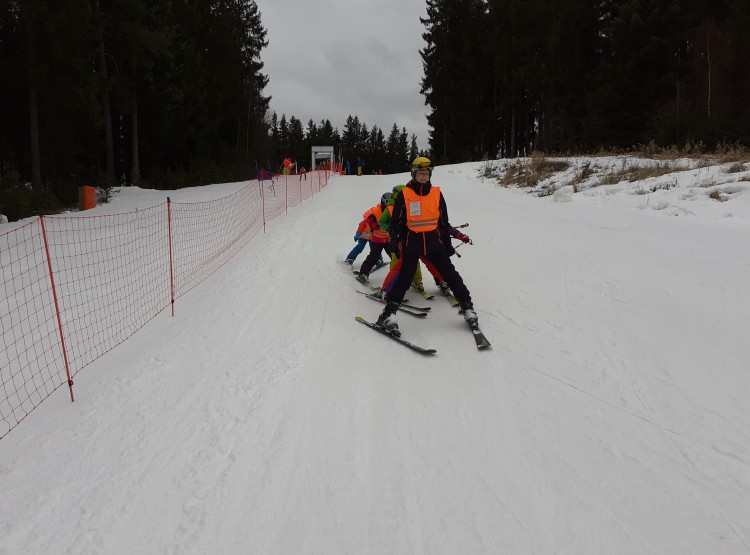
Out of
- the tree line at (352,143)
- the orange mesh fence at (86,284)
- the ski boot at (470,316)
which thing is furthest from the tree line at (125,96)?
the tree line at (352,143)

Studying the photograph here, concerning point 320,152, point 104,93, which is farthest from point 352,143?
point 104,93

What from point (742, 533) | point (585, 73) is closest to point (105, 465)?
point (742, 533)

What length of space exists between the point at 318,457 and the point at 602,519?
1.69 meters

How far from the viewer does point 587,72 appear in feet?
91.6

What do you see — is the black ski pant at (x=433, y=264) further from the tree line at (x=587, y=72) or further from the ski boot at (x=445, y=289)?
the tree line at (x=587, y=72)

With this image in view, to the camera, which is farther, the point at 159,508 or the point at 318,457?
the point at 318,457

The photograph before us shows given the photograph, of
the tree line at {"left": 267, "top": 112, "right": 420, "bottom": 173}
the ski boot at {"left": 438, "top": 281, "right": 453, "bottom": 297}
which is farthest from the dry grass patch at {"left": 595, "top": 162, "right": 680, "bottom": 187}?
the tree line at {"left": 267, "top": 112, "right": 420, "bottom": 173}

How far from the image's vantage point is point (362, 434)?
3.08m

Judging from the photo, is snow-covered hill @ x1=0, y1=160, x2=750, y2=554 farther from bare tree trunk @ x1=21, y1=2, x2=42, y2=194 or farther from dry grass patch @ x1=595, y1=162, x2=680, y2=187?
bare tree trunk @ x1=21, y1=2, x2=42, y2=194

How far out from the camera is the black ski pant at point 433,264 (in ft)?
15.7

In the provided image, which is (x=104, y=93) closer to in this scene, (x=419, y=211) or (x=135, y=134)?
(x=135, y=134)

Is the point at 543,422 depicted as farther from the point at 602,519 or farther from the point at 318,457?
the point at 318,457

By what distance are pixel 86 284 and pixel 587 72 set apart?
30844mm

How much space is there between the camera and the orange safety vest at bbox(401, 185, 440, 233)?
474 cm
